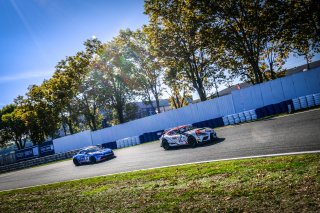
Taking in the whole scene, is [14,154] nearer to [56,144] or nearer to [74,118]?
[56,144]

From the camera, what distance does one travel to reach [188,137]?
1519 centimetres

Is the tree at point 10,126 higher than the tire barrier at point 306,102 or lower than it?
higher

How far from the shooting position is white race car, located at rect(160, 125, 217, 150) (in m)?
14.7

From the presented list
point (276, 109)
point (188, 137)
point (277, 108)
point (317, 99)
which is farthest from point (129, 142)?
point (317, 99)

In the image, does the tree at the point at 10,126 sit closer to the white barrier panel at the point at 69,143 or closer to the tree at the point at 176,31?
the white barrier panel at the point at 69,143

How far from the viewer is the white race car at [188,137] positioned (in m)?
14.7

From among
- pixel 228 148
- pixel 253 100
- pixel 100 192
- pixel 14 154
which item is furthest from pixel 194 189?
pixel 14 154

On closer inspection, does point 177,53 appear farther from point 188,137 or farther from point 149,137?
point 188,137

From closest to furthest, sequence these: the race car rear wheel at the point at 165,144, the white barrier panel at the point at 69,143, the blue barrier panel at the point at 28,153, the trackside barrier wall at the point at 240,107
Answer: the race car rear wheel at the point at 165,144
the trackside barrier wall at the point at 240,107
the blue barrier panel at the point at 28,153
the white barrier panel at the point at 69,143

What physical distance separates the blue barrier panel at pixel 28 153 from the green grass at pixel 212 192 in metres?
30.4

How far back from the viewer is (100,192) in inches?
356

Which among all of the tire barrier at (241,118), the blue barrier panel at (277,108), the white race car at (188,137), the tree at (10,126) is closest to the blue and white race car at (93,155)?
the white race car at (188,137)

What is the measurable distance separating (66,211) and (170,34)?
1065 inches

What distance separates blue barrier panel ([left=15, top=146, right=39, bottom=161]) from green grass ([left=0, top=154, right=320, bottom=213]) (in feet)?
99.8
